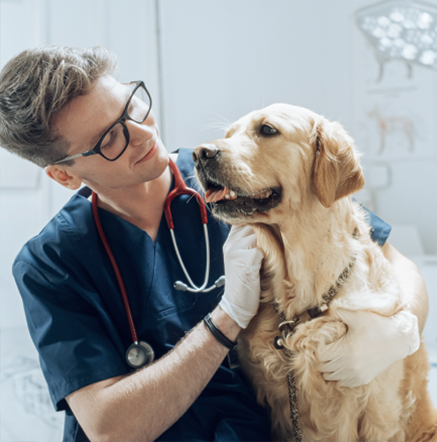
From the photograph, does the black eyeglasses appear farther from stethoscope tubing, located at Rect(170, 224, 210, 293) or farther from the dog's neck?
the dog's neck

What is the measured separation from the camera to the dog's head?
2.93 feet

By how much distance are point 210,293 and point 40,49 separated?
30.7 inches

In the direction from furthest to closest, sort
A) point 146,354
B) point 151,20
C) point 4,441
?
point 151,20 → point 4,441 → point 146,354

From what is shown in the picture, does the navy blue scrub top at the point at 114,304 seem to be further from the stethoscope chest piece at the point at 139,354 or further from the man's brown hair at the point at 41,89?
the man's brown hair at the point at 41,89

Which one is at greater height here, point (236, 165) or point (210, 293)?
point (236, 165)

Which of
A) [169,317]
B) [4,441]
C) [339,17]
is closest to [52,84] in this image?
[169,317]

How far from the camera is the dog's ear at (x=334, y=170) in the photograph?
909 millimetres

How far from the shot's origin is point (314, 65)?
249cm

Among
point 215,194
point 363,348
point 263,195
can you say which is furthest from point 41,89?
point 363,348

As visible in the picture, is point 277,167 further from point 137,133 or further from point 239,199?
point 137,133

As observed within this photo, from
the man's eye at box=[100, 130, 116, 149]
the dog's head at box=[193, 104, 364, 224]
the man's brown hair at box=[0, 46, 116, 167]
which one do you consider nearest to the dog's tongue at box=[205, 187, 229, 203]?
the dog's head at box=[193, 104, 364, 224]

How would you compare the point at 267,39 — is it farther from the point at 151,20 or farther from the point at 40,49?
the point at 40,49

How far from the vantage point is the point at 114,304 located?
1.03 m

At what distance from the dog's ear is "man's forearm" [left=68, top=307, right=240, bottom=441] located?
420 millimetres
